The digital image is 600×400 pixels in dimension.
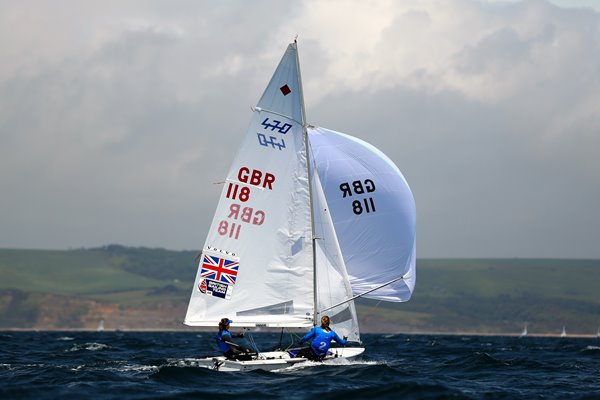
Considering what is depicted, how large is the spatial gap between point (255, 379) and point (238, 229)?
4.74 m

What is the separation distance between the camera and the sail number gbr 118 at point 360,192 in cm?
3238

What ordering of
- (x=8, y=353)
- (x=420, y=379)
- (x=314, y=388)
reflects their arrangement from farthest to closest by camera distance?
(x=8, y=353) < (x=420, y=379) < (x=314, y=388)

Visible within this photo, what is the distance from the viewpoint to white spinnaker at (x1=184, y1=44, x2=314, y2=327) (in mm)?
30141

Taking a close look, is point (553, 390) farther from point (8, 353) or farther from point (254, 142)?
point (8, 353)

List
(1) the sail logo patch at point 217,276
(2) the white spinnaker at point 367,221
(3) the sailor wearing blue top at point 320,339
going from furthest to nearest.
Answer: (2) the white spinnaker at point 367,221 < (1) the sail logo patch at point 217,276 < (3) the sailor wearing blue top at point 320,339

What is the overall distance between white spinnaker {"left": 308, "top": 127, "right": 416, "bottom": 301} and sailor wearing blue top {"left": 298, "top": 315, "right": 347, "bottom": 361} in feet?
8.04

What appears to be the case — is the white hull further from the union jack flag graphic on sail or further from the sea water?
the union jack flag graphic on sail

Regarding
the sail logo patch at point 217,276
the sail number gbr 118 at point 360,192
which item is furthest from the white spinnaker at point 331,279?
the sail logo patch at point 217,276

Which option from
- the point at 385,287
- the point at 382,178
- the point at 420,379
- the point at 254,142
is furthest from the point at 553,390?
the point at 254,142

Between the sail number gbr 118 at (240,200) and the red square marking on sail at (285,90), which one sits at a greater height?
the red square marking on sail at (285,90)

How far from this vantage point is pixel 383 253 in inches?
1273

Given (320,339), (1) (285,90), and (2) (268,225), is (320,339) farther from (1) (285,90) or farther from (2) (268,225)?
(1) (285,90)

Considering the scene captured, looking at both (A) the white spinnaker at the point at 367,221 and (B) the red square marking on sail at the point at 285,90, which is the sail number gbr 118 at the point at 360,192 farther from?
(B) the red square marking on sail at the point at 285,90

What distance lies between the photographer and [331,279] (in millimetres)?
31344
